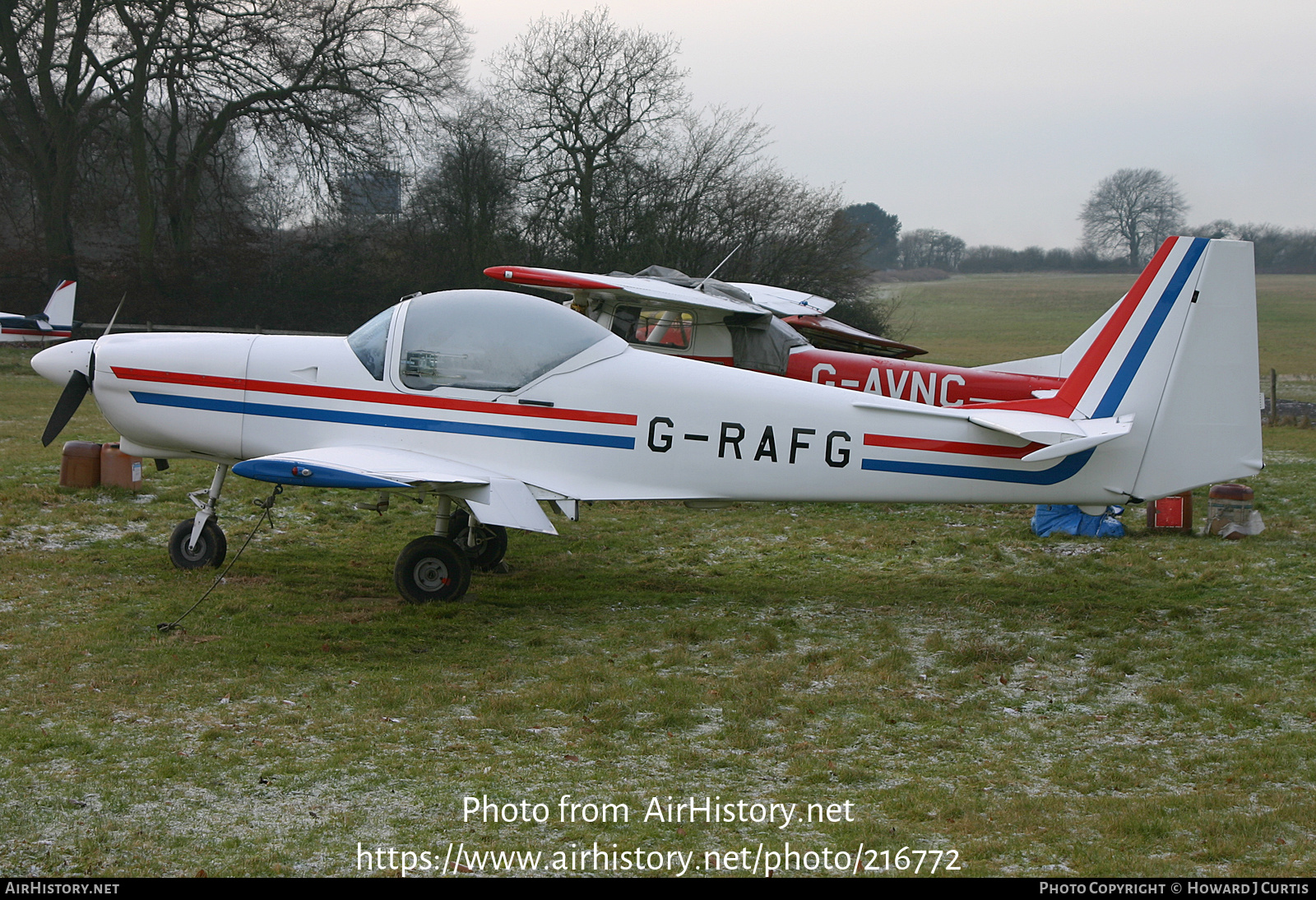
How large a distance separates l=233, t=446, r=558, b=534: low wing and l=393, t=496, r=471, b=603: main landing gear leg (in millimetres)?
378

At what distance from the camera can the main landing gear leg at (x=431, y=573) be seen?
22.9ft

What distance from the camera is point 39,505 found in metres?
9.46

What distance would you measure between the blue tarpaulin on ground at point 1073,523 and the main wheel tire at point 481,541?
5151mm

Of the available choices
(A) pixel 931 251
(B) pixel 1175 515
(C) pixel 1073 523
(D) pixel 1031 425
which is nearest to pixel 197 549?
(D) pixel 1031 425

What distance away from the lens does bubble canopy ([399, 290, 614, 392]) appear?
7.04m

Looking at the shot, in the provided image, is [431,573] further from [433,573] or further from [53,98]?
[53,98]

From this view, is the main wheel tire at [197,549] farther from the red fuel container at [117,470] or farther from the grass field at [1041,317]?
the grass field at [1041,317]

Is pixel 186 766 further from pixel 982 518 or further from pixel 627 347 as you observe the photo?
pixel 982 518

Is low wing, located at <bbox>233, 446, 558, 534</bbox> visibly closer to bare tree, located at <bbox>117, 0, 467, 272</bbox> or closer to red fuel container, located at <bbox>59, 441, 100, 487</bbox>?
red fuel container, located at <bbox>59, 441, 100, 487</bbox>

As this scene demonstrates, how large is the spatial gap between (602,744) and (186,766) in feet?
5.76

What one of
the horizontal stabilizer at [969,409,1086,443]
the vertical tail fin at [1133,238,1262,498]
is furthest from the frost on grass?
the vertical tail fin at [1133,238,1262,498]

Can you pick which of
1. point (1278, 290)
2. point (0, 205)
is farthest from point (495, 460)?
point (1278, 290)

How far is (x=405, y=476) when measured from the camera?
6363 millimetres


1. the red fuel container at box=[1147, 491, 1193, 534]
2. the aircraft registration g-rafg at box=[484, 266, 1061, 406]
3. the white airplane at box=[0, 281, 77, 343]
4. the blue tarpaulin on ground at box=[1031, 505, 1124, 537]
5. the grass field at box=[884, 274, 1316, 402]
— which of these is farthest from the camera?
the grass field at box=[884, 274, 1316, 402]
